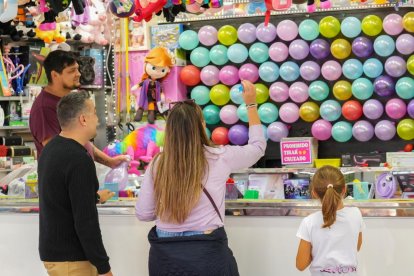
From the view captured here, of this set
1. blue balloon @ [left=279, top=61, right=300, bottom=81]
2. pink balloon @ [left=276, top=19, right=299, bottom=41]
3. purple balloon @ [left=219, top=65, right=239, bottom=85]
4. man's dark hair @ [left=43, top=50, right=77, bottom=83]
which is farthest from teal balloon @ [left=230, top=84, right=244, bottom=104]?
man's dark hair @ [left=43, top=50, right=77, bottom=83]

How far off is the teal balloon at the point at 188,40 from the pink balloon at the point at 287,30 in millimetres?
982

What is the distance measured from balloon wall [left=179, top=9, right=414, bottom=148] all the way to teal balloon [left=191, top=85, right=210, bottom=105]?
11 millimetres

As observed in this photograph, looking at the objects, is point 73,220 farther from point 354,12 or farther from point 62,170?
point 354,12

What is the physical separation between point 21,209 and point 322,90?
162 inches

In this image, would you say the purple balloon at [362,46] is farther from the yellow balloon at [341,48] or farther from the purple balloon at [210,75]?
the purple balloon at [210,75]

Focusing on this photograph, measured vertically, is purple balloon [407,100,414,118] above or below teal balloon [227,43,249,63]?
below

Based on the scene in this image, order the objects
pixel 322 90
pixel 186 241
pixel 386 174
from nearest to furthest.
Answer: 1. pixel 186 241
2. pixel 386 174
3. pixel 322 90

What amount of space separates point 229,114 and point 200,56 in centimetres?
74

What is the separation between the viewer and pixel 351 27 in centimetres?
706

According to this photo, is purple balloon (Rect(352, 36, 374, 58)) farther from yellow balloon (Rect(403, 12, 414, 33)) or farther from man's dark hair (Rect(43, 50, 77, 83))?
man's dark hair (Rect(43, 50, 77, 83))

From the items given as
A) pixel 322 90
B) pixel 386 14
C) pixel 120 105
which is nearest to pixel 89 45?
pixel 120 105

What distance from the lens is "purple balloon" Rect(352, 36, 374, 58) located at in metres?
7.07

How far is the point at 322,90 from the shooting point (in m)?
7.25

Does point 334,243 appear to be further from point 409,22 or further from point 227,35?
point 227,35
